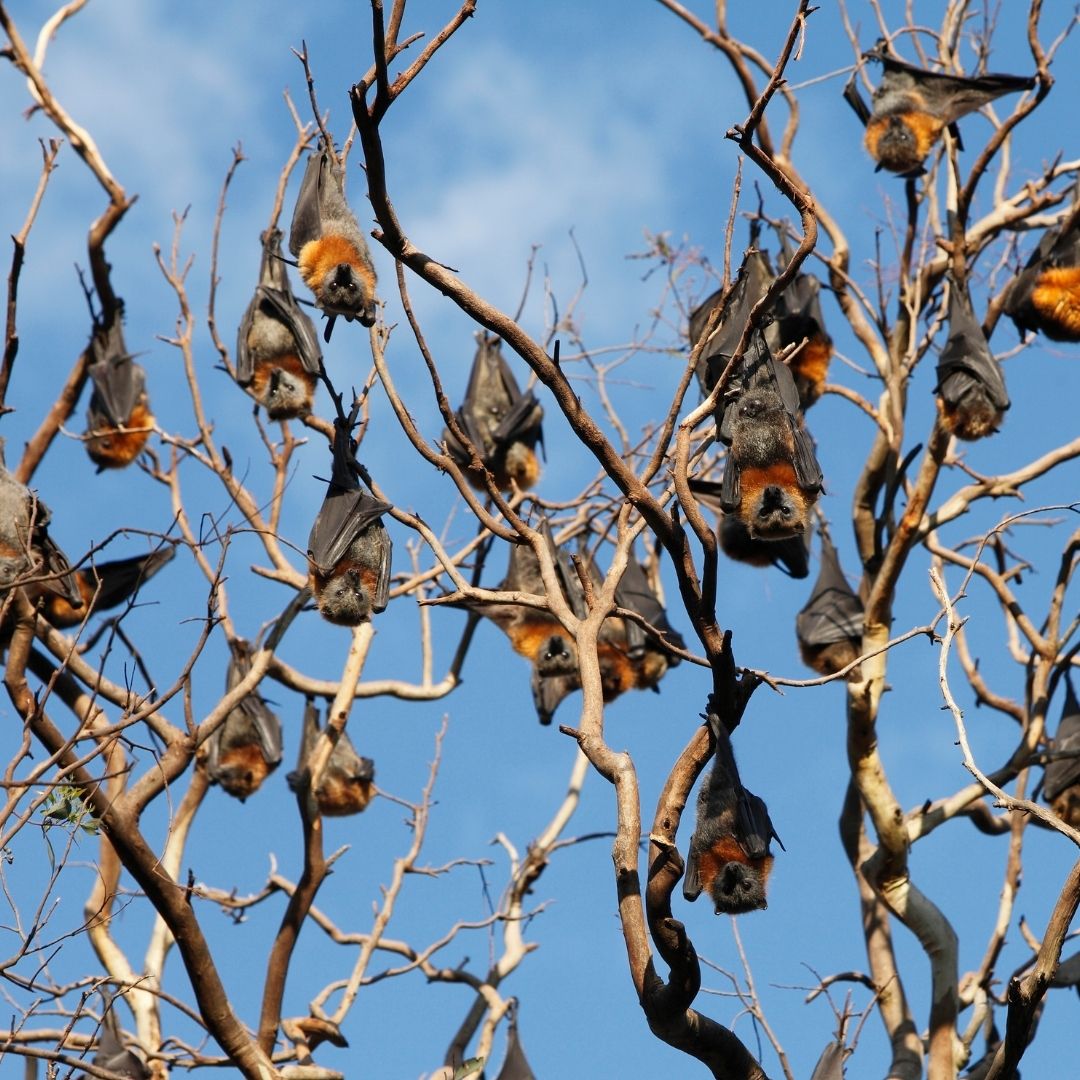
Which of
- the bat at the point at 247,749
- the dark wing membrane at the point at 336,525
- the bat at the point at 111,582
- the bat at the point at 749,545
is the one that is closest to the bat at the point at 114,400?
the bat at the point at 111,582

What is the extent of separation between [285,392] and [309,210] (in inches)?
57.2

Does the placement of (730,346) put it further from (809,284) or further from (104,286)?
(104,286)

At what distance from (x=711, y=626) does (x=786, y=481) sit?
11.9 ft

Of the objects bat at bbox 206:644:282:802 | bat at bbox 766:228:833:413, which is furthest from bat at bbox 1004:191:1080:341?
bat at bbox 206:644:282:802

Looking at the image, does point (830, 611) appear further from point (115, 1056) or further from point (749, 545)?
point (115, 1056)

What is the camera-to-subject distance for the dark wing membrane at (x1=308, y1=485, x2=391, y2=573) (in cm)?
991

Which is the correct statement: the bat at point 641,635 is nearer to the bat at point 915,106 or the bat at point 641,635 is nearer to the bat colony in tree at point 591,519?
the bat colony in tree at point 591,519

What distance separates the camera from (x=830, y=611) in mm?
13484

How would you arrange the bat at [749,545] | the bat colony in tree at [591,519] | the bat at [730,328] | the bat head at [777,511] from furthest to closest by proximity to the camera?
the bat at [749,545] < the bat head at [777,511] < the bat at [730,328] < the bat colony in tree at [591,519]

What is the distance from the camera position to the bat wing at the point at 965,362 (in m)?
11.3

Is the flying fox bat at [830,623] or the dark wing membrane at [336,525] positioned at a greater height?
the flying fox bat at [830,623]

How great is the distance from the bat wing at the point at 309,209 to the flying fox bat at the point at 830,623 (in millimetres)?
5505

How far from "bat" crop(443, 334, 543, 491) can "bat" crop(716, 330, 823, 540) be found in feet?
17.1

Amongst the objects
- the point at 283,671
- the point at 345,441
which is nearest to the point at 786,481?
the point at 345,441
